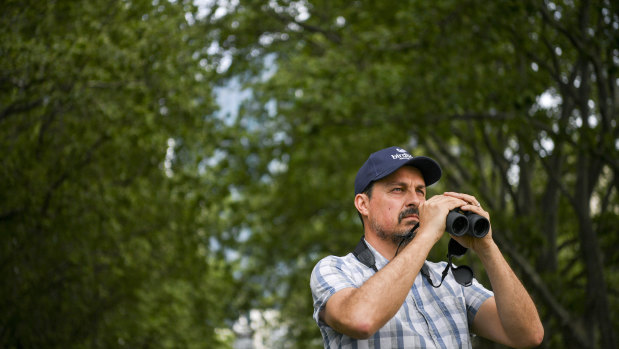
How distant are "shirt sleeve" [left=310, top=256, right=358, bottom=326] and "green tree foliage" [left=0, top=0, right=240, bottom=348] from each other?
18.6 feet

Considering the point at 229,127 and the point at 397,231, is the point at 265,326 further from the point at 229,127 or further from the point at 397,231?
the point at 397,231

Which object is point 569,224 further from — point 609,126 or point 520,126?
point 609,126

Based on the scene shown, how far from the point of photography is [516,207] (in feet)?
37.7

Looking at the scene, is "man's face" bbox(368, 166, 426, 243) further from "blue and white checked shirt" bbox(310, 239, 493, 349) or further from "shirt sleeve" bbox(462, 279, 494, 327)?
"shirt sleeve" bbox(462, 279, 494, 327)

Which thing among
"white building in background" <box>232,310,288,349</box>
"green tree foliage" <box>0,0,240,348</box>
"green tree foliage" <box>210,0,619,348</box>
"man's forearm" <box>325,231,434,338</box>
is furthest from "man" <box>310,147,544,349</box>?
"white building in background" <box>232,310,288,349</box>

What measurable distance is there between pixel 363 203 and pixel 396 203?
0.18 metres

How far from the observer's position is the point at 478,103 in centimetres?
1026

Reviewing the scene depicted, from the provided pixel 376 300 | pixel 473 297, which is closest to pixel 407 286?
pixel 376 300

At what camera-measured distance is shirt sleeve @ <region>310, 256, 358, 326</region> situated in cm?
288

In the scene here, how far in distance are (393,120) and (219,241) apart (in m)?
6.24

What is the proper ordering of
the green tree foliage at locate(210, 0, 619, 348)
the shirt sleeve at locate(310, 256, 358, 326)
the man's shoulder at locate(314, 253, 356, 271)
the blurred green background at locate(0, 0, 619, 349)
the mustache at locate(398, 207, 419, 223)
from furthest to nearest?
the green tree foliage at locate(210, 0, 619, 348)
the blurred green background at locate(0, 0, 619, 349)
the mustache at locate(398, 207, 419, 223)
the man's shoulder at locate(314, 253, 356, 271)
the shirt sleeve at locate(310, 256, 358, 326)

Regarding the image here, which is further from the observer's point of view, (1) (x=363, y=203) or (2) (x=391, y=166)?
(1) (x=363, y=203)

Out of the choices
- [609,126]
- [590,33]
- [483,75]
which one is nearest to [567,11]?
[590,33]

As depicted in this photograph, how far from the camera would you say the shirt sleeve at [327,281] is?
2875 mm
